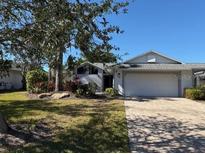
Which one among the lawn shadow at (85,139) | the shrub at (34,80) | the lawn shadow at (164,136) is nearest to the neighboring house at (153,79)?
the shrub at (34,80)

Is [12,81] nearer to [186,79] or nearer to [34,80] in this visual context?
[34,80]

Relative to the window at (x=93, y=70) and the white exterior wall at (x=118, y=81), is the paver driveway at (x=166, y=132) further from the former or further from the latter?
the window at (x=93, y=70)

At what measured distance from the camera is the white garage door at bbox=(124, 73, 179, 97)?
27.0 metres

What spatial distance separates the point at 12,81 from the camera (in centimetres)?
3784

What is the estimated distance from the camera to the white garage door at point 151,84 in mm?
27000

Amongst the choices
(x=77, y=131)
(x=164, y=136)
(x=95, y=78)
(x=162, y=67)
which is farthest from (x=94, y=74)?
(x=164, y=136)

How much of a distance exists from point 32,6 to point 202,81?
2587 centimetres

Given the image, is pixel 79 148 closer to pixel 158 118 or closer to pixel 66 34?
pixel 66 34

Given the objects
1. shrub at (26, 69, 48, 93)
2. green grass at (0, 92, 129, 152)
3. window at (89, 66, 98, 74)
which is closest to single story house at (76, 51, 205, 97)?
window at (89, 66, 98, 74)

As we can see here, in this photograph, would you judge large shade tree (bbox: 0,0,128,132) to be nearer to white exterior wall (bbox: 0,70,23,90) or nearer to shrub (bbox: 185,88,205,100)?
shrub (bbox: 185,88,205,100)

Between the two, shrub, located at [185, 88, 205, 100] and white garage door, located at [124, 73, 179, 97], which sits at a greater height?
white garage door, located at [124, 73, 179, 97]

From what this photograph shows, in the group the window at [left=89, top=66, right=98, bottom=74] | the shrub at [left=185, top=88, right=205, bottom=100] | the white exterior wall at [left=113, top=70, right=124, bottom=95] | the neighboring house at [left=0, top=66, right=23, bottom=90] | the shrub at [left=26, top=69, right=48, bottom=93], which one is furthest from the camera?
the neighboring house at [left=0, top=66, right=23, bottom=90]

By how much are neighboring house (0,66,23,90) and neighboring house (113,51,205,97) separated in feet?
47.1

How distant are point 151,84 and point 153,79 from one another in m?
0.52
